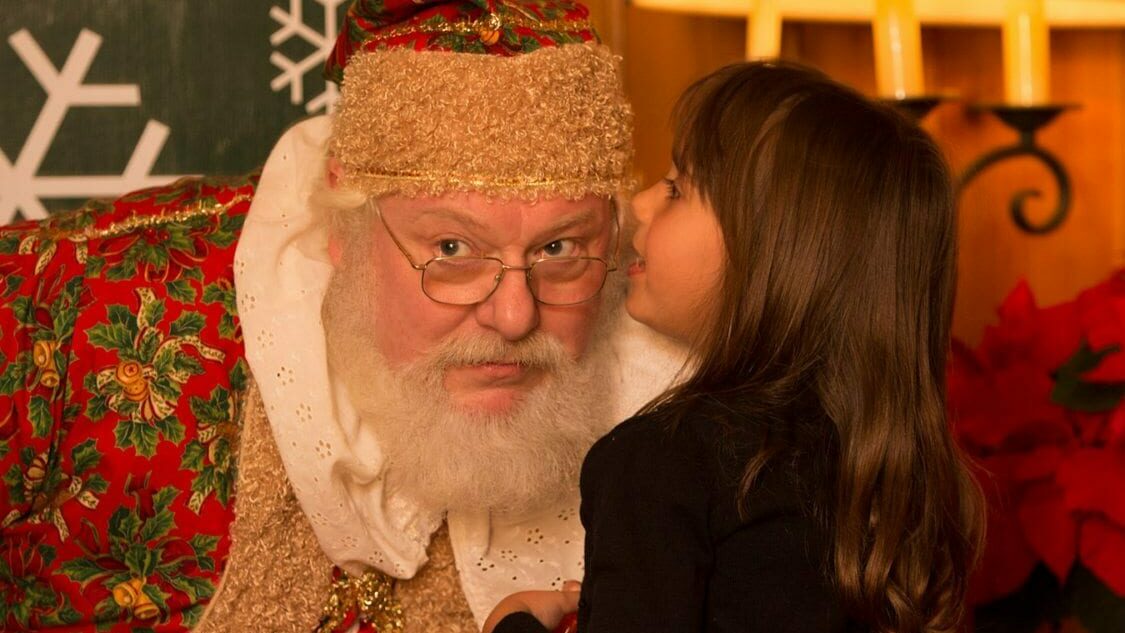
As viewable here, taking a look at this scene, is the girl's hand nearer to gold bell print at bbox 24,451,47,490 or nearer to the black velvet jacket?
the black velvet jacket

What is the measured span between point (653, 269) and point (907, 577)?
0.43 metres

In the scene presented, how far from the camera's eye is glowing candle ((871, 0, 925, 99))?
7.87ft

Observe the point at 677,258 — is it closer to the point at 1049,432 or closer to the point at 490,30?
the point at 490,30

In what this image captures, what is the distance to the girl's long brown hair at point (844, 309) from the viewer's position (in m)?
1.46

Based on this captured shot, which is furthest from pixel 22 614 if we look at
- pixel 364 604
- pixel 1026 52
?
pixel 1026 52

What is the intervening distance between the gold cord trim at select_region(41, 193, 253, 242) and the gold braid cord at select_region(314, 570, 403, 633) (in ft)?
1.71

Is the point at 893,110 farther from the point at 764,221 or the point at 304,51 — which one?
the point at 304,51

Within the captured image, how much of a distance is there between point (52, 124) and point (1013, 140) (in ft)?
5.89

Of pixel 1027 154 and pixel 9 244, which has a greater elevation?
pixel 9 244

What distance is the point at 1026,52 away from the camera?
98.0 inches

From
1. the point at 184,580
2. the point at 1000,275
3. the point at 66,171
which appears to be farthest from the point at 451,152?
the point at 1000,275

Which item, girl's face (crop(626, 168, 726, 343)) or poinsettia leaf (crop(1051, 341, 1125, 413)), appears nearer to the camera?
girl's face (crop(626, 168, 726, 343))

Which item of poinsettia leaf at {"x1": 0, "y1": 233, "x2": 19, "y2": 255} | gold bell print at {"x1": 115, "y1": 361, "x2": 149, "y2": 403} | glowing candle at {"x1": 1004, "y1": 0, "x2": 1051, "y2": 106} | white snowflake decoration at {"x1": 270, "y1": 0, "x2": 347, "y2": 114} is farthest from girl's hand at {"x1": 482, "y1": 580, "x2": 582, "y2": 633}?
glowing candle at {"x1": 1004, "y1": 0, "x2": 1051, "y2": 106}

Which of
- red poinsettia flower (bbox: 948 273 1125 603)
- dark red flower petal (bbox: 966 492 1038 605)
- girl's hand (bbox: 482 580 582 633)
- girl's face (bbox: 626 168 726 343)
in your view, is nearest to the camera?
girl's face (bbox: 626 168 726 343)
